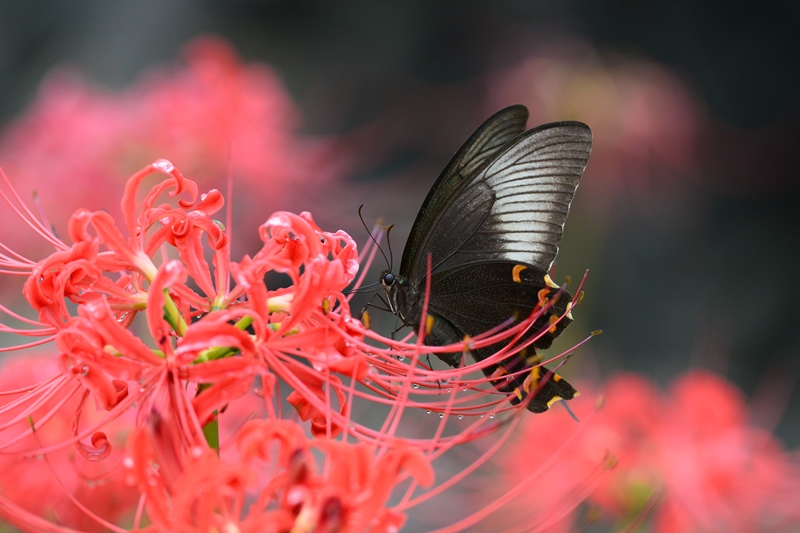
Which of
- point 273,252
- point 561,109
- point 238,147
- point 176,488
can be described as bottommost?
point 176,488

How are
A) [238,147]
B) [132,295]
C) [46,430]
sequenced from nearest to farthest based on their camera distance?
1. [132,295]
2. [46,430]
3. [238,147]

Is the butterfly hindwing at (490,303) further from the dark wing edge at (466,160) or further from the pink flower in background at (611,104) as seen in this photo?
the pink flower in background at (611,104)

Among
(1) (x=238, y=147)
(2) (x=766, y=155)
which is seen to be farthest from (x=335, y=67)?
(2) (x=766, y=155)

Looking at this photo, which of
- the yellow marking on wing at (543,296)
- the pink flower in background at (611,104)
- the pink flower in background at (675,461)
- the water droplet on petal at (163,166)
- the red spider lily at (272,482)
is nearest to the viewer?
the red spider lily at (272,482)

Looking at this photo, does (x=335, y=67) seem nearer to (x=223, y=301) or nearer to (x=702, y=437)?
(x=702, y=437)

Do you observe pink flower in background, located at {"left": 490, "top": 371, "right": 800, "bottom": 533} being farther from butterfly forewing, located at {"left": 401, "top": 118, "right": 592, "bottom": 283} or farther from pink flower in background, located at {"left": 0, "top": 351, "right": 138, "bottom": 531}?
pink flower in background, located at {"left": 0, "top": 351, "right": 138, "bottom": 531}

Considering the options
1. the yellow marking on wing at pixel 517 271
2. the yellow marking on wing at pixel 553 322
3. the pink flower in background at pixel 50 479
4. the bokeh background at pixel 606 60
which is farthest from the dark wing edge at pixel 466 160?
the bokeh background at pixel 606 60

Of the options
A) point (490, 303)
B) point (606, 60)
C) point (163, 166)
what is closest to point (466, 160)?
point (490, 303)

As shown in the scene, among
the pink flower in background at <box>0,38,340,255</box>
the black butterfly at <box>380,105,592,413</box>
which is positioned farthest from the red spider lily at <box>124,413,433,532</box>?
the pink flower in background at <box>0,38,340,255</box>
